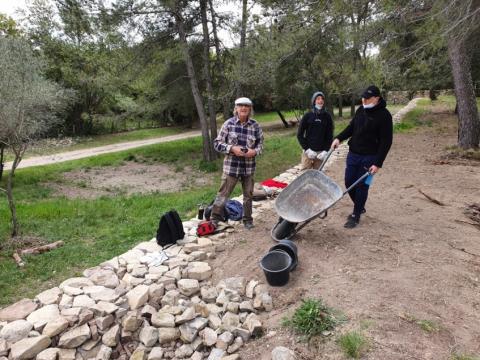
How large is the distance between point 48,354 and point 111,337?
49 cm

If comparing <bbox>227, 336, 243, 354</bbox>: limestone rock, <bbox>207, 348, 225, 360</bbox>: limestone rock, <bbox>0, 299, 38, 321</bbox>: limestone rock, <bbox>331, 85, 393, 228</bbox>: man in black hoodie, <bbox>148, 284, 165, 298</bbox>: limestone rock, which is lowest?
<bbox>207, 348, 225, 360</bbox>: limestone rock

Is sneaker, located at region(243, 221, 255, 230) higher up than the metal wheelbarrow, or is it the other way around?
the metal wheelbarrow

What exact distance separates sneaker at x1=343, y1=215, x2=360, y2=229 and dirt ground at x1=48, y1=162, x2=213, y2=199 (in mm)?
6821

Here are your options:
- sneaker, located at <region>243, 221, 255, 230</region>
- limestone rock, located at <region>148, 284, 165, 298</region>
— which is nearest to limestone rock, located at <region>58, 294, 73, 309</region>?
limestone rock, located at <region>148, 284, 165, 298</region>

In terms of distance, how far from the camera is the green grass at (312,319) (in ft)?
9.34

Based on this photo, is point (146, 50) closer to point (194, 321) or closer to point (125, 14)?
point (125, 14)

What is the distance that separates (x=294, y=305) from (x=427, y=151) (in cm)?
872

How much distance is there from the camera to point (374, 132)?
14.2 feet

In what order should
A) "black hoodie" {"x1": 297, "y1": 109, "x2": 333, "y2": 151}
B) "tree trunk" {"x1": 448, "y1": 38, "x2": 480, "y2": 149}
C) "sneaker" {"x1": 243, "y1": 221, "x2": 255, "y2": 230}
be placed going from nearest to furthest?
"sneaker" {"x1": 243, "y1": 221, "x2": 255, "y2": 230}
"black hoodie" {"x1": 297, "y1": 109, "x2": 333, "y2": 151}
"tree trunk" {"x1": 448, "y1": 38, "x2": 480, "y2": 149}

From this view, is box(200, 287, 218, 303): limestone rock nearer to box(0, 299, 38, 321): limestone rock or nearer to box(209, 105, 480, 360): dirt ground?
box(209, 105, 480, 360): dirt ground

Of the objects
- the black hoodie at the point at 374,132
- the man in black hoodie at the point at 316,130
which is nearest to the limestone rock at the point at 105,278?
the black hoodie at the point at 374,132

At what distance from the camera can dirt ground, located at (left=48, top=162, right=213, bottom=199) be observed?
424 inches

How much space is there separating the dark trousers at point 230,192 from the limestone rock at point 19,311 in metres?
2.36

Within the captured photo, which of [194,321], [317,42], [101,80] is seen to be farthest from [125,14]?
[194,321]
